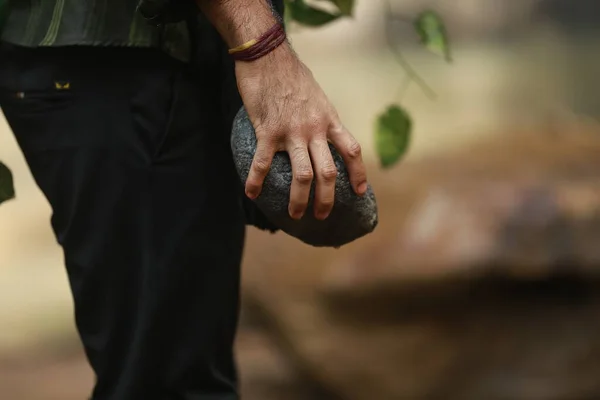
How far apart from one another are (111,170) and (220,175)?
0.12m

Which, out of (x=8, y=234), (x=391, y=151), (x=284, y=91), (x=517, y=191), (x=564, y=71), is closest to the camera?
(x=284, y=91)

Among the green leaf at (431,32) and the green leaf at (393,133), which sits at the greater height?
the green leaf at (431,32)

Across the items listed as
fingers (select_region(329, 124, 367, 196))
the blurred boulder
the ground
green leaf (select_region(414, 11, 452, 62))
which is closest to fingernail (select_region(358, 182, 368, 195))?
fingers (select_region(329, 124, 367, 196))

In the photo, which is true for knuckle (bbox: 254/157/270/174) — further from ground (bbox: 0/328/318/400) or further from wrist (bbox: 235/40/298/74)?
ground (bbox: 0/328/318/400)

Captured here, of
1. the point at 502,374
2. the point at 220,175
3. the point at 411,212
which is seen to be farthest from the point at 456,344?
the point at 220,175

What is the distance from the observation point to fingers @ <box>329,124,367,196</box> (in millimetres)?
961

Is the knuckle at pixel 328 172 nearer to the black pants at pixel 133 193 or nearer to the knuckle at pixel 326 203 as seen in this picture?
the knuckle at pixel 326 203

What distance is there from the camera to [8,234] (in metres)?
3.85

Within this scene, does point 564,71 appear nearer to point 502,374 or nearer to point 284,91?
point 502,374

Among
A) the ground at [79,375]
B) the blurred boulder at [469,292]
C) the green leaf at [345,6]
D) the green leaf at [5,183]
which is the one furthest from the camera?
the ground at [79,375]

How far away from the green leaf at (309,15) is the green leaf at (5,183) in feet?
1.64

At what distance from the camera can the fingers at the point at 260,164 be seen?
3.04 feet

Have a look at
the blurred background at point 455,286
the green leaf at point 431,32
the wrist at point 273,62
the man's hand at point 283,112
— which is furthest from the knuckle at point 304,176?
the blurred background at point 455,286

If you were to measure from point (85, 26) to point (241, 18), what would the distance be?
0.17m
